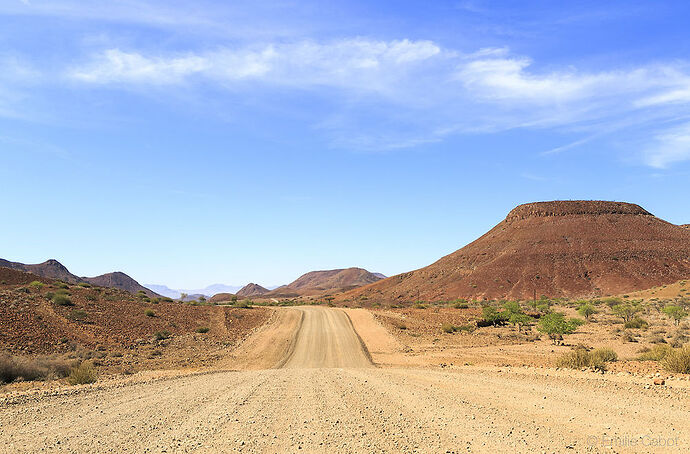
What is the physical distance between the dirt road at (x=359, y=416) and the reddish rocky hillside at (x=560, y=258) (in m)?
86.4

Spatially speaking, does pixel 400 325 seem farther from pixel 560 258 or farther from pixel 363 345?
pixel 560 258

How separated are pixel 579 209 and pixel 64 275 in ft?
536

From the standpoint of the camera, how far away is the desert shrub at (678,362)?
15117mm

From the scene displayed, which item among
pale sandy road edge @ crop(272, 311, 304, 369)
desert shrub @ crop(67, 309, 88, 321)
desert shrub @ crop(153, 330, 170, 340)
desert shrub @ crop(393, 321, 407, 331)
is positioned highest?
desert shrub @ crop(67, 309, 88, 321)

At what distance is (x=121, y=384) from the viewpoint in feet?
51.7

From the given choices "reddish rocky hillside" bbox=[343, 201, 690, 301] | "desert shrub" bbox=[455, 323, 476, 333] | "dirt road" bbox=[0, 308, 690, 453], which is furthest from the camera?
"reddish rocky hillside" bbox=[343, 201, 690, 301]

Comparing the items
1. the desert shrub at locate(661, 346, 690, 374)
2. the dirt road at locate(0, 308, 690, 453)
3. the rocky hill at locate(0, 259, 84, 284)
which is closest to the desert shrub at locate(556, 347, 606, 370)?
the dirt road at locate(0, 308, 690, 453)

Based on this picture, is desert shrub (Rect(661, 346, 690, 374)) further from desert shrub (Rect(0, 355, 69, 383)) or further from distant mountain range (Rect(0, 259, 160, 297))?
distant mountain range (Rect(0, 259, 160, 297))

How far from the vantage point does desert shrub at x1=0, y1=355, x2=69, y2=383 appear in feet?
55.1

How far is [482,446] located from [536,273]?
101072 mm

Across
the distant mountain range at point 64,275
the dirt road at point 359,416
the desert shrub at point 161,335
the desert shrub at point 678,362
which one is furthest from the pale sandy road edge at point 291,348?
the distant mountain range at point 64,275

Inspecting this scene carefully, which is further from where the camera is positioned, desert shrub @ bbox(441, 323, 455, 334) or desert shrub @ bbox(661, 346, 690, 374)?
desert shrub @ bbox(441, 323, 455, 334)

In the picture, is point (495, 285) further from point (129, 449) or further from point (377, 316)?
point (129, 449)

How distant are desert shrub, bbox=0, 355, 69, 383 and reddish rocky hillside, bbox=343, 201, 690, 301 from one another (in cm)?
8898
